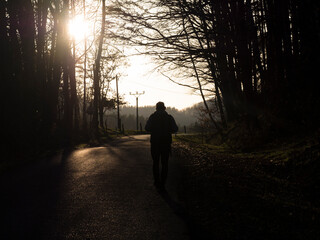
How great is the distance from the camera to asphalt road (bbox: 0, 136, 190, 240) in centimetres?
413

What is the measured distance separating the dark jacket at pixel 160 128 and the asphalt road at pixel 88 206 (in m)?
1.07

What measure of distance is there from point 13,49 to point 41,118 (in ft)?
11.0

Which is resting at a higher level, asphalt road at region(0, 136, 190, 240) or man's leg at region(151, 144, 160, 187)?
man's leg at region(151, 144, 160, 187)

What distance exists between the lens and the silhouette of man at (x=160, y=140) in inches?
270

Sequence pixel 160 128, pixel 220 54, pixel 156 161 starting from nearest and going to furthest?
1. pixel 156 161
2. pixel 160 128
3. pixel 220 54

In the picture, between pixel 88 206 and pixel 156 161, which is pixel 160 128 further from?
pixel 88 206

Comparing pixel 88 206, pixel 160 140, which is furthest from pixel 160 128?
pixel 88 206

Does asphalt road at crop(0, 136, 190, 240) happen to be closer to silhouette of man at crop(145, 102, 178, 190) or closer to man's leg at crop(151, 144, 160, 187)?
man's leg at crop(151, 144, 160, 187)

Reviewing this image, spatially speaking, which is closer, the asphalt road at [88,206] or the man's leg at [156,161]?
the asphalt road at [88,206]

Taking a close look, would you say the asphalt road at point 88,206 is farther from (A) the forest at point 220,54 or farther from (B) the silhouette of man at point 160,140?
(A) the forest at point 220,54

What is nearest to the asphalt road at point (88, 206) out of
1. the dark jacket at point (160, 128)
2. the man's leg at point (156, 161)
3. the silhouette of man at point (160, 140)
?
the man's leg at point (156, 161)

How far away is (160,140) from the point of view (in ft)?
22.6

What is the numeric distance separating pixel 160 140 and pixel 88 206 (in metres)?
2.25

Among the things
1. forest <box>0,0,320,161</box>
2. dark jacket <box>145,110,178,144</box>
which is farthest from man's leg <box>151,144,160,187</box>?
forest <box>0,0,320,161</box>
